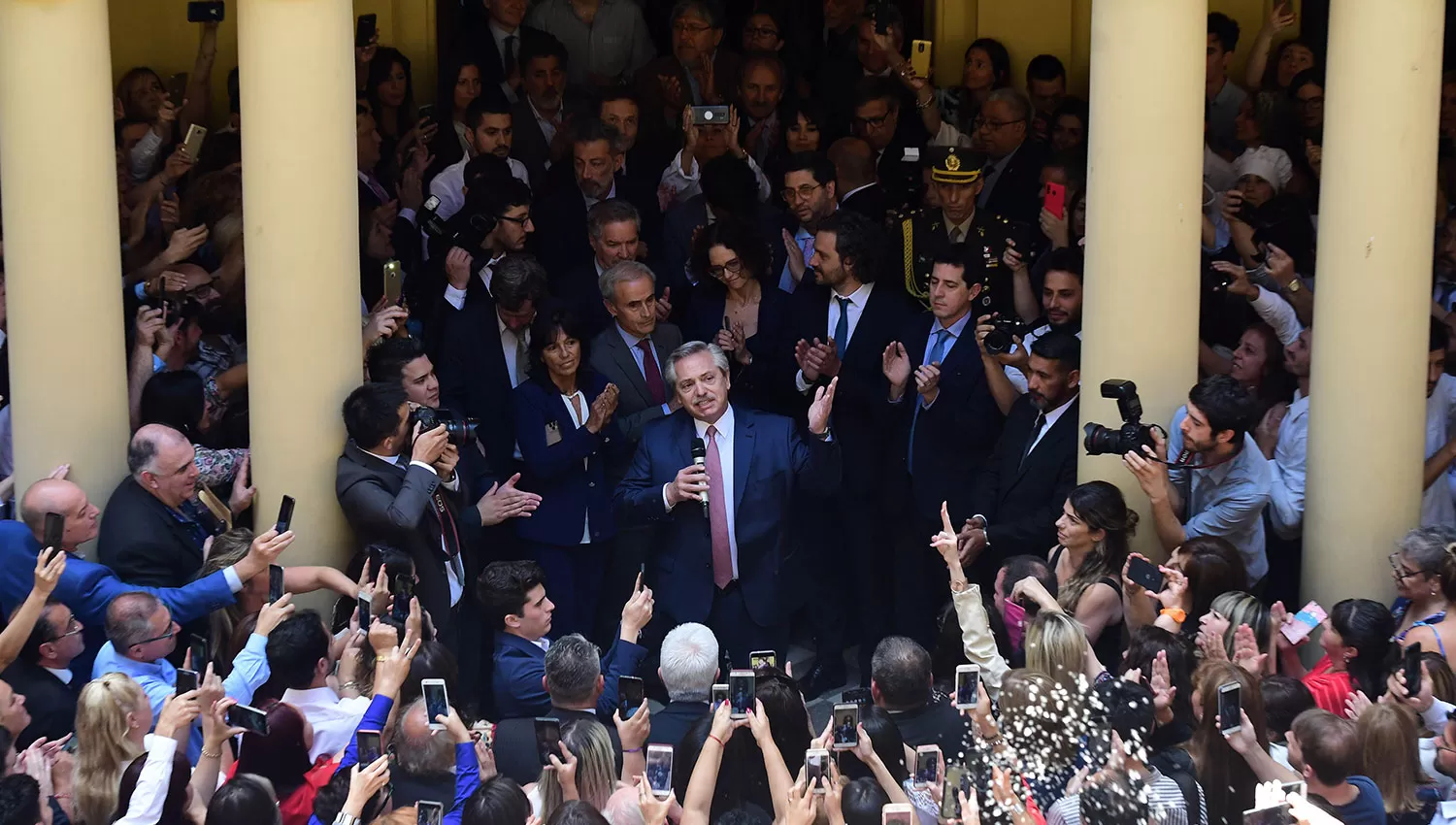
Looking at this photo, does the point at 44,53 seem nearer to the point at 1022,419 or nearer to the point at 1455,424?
the point at 1022,419

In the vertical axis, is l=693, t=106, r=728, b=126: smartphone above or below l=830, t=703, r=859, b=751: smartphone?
above

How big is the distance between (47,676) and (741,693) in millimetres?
2653

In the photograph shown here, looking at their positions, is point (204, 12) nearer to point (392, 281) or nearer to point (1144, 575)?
point (392, 281)

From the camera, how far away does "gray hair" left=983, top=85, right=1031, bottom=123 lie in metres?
11.5

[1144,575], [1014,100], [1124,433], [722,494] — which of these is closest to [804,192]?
[1014,100]

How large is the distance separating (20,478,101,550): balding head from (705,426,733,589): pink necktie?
2510 mm

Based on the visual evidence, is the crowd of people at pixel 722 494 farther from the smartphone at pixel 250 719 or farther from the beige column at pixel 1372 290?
the beige column at pixel 1372 290

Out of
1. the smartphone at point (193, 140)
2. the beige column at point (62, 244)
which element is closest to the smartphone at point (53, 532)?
the beige column at point (62, 244)

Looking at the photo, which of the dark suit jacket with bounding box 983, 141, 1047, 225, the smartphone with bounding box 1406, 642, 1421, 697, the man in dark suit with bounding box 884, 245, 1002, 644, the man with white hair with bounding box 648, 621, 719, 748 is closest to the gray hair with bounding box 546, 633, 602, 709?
the man with white hair with bounding box 648, 621, 719, 748

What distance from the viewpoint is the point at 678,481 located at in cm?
948

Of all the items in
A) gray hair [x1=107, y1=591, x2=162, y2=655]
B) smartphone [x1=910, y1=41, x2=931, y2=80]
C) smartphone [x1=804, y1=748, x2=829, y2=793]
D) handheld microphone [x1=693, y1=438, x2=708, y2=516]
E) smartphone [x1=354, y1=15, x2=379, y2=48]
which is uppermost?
smartphone [x1=354, y1=15, x2=379, y2=48]

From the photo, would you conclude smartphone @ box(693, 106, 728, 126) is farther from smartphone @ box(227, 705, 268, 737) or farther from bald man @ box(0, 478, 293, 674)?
smartphone @ box(227, 705, 268, 737)

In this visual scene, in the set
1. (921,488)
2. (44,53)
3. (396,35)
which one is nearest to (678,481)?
(921,488)

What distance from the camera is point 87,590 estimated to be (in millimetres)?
8781
